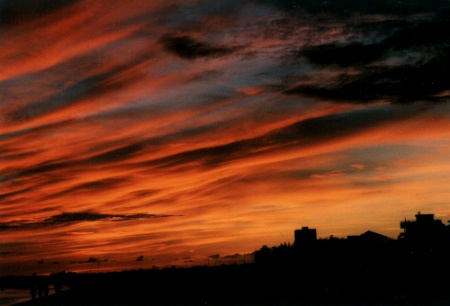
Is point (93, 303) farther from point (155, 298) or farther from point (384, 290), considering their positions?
point (384, 290)

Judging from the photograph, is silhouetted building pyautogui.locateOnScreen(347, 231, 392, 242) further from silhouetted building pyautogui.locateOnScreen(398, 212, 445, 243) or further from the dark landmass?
silhouetted building pyautogui.locateOnScreen(398, 212, 445, 243)

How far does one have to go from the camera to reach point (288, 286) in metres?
82.4

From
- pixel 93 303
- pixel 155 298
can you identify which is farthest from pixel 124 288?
pixel 155 298

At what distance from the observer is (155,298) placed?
106250 mm

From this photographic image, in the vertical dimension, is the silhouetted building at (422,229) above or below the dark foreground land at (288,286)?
above

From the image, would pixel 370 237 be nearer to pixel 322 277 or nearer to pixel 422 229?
pixel 422 229

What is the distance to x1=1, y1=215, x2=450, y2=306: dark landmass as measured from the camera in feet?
233

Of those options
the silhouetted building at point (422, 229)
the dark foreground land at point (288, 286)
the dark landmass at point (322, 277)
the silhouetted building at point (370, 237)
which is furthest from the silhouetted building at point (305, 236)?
the silhouetted building at point (422, 229)

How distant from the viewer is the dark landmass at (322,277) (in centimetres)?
7106

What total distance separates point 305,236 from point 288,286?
19191 millimetres

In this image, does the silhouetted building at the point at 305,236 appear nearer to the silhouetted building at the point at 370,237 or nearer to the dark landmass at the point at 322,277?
the dark landmass at the point at 322,277

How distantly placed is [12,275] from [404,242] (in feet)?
458

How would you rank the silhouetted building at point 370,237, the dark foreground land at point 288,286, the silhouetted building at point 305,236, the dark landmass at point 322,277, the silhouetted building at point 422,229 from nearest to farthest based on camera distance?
the dark foreground land at point 288,286 → the dark landmass at point 322,277 → the silhouetted building at point 422,229 → the silhouetted building at point 370,237 → the silhouetted building at point 305,236

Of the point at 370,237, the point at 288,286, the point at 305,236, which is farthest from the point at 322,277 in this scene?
the point at 370,237
